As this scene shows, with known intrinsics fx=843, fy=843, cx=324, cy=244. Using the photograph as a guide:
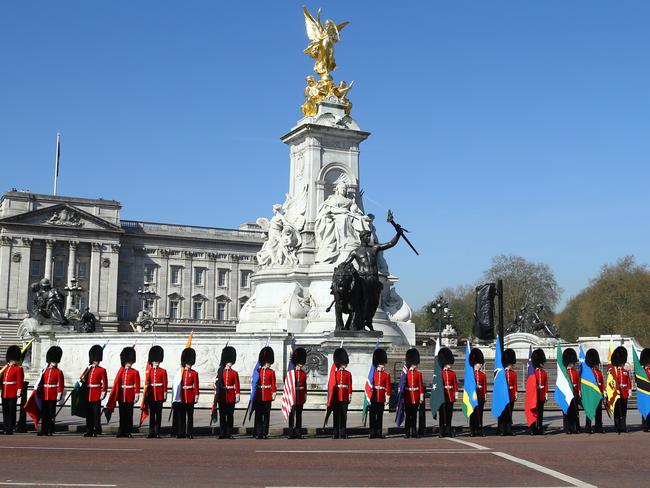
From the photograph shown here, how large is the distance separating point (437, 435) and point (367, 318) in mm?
5705

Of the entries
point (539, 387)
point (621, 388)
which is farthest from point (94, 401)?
point (621, 388)

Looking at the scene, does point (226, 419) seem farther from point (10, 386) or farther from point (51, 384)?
point (10, 386)

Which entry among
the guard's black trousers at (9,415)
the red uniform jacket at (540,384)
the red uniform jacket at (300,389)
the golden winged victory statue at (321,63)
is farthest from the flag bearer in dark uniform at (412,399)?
the golden winged victory statue at (321,63)

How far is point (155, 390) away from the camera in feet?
52.5

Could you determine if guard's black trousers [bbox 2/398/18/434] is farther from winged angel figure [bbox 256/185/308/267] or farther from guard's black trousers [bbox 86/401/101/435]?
winged angel figure [bbox 256/185/308/267]

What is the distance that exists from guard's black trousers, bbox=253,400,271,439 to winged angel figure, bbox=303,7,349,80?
1197 inches

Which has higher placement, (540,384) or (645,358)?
(645,358)

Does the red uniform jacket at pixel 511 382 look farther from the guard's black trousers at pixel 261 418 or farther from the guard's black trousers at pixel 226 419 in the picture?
the guard's black trousers at pixel 226 419

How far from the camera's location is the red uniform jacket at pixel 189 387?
52.2ft

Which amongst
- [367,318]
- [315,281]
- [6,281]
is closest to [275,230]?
[315,281]

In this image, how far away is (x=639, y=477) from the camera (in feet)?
33.6

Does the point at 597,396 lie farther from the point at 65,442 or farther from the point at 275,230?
→ the point at 275,230

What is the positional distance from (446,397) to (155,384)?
5.63 m

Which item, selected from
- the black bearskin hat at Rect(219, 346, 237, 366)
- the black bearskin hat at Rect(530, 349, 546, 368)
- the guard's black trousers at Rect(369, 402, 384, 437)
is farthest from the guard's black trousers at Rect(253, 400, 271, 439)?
the black bearskin hat at Rect(530, 349, 546, 368)
